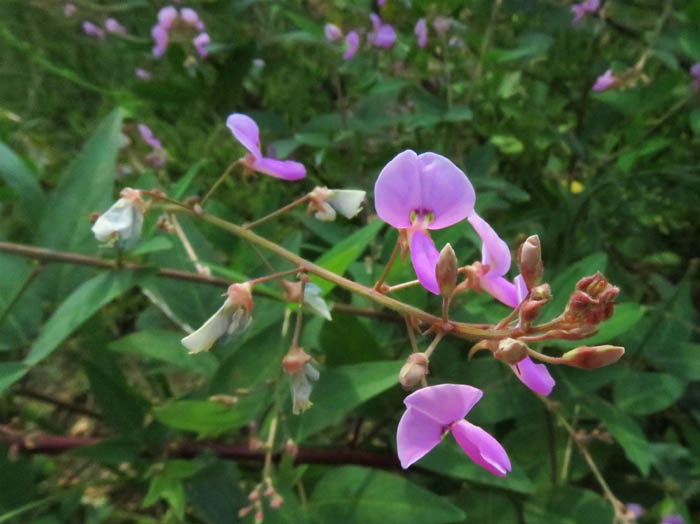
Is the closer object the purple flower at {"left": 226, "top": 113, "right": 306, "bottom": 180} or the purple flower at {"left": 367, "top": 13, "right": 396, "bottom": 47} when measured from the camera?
the purple flower at {"left": 226, "top": 113, "right": 306, "bottom": 180}

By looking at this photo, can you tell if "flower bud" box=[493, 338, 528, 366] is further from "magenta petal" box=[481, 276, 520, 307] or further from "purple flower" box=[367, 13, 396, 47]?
"purple flower" box=[367, 13, 396, 47]

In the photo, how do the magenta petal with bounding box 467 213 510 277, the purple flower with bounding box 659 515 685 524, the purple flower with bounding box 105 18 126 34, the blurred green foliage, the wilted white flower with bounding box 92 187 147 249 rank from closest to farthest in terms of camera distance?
1. the magenta petal with bounding box 467 213 510 277
2. the wilted white flower with bounding box 92 187 147 249
3. the blurred green foliage
4. the purple flower with bounding box 659 515 685 524
5. the purple flower with bounding box 105 18 126 34

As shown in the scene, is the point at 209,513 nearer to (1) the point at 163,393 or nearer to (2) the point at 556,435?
(1) the point at 163,393

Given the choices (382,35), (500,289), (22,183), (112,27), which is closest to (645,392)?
(500,289)

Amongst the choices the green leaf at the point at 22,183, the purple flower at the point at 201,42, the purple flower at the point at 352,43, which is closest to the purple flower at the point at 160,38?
the purple flower at the point at 201,42

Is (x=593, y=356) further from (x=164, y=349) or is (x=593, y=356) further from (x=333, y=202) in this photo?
(x=164, y=349)

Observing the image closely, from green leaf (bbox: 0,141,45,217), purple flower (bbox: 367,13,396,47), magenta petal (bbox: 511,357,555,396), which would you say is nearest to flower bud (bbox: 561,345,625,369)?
magenta petal (bbox: 511,357,555,396)

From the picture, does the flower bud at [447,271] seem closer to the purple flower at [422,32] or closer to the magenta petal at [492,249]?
the magenta petal at [492,249]
